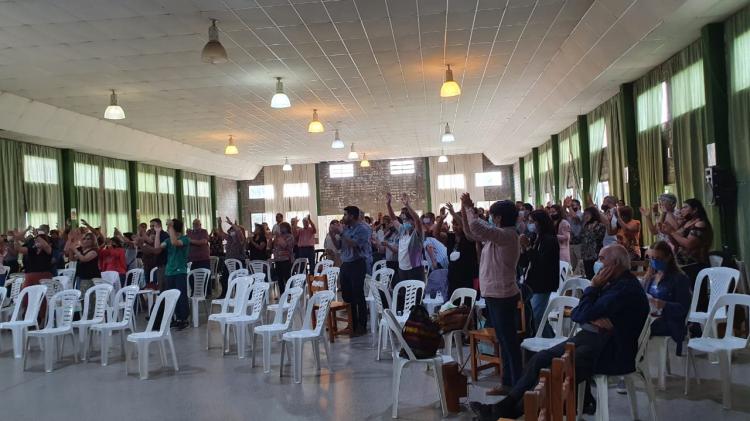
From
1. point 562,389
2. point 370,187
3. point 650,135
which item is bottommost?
point 562,389

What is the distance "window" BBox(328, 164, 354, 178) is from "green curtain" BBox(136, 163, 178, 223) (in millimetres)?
7253

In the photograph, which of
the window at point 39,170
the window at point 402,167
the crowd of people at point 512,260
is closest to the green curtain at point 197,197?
the window at point 39,170

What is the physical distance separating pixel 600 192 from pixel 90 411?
35.4 ft

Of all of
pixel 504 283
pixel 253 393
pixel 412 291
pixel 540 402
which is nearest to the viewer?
pixel 540 402

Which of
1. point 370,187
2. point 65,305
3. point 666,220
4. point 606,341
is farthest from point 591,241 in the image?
point 370,187

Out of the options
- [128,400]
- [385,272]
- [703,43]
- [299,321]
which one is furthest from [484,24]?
[128,400]

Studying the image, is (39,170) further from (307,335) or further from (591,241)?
(591,241)

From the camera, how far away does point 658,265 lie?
209 inches

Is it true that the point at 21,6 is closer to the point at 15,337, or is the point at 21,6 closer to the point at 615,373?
the point at 15,337

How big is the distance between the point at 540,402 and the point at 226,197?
2389 cm

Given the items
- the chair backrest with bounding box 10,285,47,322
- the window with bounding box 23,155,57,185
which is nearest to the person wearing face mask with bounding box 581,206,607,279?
the chair backrest with bounding box 10,285,47,322

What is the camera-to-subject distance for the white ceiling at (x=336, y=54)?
24.1 ft

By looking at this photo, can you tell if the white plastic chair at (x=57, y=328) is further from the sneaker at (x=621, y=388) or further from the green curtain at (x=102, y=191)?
the green curtain at (x=102, y=191)

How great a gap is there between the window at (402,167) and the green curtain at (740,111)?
18.3m
